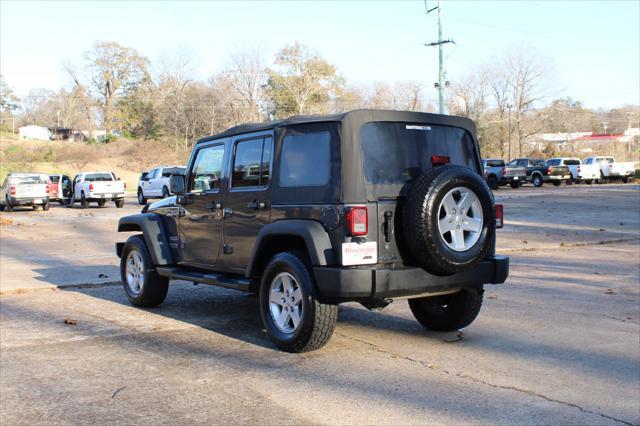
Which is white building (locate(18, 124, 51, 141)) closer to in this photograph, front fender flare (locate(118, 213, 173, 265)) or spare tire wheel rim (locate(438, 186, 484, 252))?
front fender flare (locate(118, 213, 173, 265))

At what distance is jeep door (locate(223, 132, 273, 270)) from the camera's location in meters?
6.82

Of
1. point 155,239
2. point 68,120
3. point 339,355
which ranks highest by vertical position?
point 68,120

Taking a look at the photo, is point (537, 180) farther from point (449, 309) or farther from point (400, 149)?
point (400, 149)

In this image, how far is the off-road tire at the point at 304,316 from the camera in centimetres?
604

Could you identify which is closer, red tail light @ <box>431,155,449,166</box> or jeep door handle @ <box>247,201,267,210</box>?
red tail light @ <box>431,155,449,166</box>

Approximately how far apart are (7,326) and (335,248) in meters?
4.08

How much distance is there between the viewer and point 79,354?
21.1 ft

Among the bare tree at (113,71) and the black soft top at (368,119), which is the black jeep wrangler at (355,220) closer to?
the black soft top at (368,119)

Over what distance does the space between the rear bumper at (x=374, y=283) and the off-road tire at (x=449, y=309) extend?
2.27 feet

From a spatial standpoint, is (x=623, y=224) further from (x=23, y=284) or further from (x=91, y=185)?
(x=91, y=185)

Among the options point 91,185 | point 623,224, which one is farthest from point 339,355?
point 91,185

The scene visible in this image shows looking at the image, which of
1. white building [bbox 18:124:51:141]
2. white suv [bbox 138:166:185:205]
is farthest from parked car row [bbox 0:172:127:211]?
white building [bbox 18:124:51:141]

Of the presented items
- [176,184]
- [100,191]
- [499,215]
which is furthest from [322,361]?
[100,191]

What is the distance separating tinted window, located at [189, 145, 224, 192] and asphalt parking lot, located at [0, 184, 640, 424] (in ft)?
4.98
